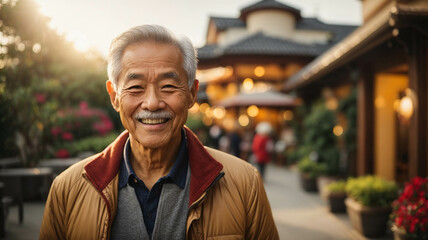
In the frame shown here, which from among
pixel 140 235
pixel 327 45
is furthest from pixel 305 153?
pixel 327 45

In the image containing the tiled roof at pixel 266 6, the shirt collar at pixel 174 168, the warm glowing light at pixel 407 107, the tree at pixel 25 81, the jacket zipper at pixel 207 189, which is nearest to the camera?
the jacket zipper at pixel 207 189

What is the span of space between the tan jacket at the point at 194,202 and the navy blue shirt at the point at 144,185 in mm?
58

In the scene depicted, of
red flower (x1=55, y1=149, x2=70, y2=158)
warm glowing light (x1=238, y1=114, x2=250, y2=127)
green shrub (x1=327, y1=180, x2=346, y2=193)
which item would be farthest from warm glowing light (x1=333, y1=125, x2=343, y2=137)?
warm glowing light (x1=238, y1=114, x2=250, y2=127)

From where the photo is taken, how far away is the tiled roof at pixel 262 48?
17672 mm

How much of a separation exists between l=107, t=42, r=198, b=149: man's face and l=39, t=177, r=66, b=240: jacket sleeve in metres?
0.54

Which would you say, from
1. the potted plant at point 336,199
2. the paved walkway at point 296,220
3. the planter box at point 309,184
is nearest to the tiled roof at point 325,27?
the planter box at point 309,184

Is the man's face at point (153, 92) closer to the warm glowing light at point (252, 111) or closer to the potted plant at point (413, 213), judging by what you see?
the potted plant at point (413, 213)

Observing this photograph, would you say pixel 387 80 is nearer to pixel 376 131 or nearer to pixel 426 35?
pixel 376 131

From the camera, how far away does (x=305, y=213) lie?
21.9ft

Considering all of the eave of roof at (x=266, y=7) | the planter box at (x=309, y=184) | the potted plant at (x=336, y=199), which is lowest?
the planter box at (x=309, y=184)

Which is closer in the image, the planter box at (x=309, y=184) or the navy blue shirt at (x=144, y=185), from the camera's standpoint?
the navy blue shirt at (x=144, y=185)

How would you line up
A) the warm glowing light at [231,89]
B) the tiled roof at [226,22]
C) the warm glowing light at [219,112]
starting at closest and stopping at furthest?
the warm glowing light at [231,89]
the warm glowing light at [219,112]
the tiled roof at [226,22]

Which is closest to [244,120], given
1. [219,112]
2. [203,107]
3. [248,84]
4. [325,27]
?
[248,84]

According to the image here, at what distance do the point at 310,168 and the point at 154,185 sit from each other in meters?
7.68
